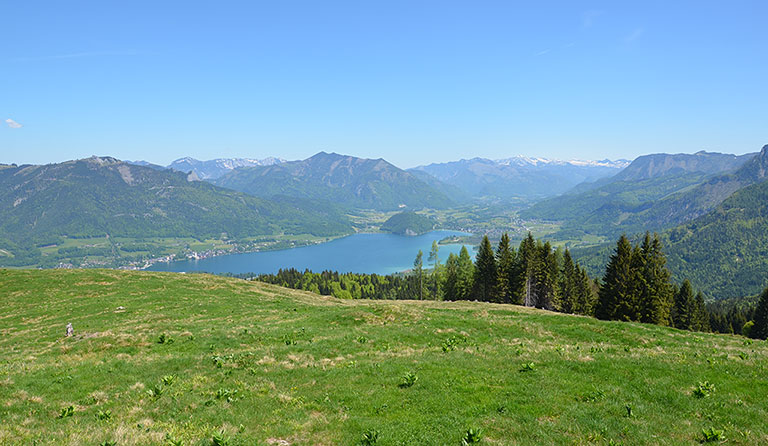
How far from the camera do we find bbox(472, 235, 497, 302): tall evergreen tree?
83.9 meters

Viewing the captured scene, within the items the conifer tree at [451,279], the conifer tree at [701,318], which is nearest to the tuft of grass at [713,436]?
the conifer tree at [451,279]

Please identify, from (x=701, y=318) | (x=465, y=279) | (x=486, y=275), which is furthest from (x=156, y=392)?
(x=701, y=318)

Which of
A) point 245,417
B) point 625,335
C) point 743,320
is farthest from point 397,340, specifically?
point 743,320

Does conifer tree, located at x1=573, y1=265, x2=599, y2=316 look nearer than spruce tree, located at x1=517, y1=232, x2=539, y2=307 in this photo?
No

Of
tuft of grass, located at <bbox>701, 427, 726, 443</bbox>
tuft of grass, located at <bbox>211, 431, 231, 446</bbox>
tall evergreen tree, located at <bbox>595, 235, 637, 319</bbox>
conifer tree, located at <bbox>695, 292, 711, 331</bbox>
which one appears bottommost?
conifer tree, located at <bbox>695, 292, 711, 331</bbox>

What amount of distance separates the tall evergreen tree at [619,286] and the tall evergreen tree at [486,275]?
23.8 m

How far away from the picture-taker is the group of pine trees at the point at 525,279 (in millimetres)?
78938

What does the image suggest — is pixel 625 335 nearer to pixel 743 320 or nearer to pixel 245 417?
pixel 245 417

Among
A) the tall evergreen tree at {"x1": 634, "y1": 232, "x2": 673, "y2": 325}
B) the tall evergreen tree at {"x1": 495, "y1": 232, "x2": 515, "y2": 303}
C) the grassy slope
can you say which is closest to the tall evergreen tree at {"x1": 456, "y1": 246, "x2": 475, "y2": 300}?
the tall evergreen tree at {"x1": 495, "y1": 232, "x2": 515, "y2": 303}

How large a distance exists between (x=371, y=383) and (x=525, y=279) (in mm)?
67309

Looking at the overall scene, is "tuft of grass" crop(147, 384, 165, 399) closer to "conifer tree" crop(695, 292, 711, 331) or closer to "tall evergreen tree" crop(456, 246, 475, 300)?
"tall evergreen tree" crop(456, 246, 475, 300)

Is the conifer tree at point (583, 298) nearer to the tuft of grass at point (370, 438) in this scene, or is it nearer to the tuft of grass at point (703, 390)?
the tuft of grass at point (703, 390)

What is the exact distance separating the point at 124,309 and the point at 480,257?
7108 centimetres

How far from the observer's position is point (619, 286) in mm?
61312
